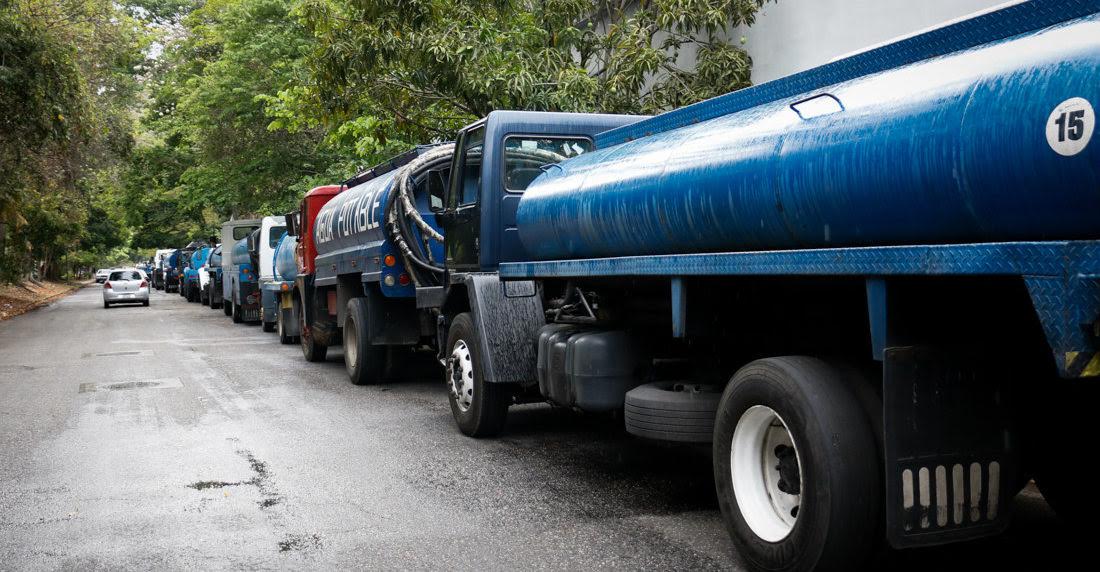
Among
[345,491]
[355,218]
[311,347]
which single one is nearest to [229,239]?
[311,347]

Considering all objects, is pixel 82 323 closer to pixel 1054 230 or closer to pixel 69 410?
pixel 69 410

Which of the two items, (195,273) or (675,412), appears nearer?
(675,412)

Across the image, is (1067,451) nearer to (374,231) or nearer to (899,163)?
(899,163)

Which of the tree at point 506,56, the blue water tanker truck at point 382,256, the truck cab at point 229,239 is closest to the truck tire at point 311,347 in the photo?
the blue water tanker truck at point 382,256

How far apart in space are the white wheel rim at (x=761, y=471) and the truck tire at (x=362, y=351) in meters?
8.06

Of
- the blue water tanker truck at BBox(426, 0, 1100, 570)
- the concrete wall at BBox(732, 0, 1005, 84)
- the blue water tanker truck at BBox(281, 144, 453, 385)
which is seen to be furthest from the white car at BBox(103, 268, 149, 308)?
the blue water tanker truck at BBox(426, 0, 1100, 570)

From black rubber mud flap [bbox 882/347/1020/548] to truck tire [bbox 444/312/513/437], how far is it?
445 cm

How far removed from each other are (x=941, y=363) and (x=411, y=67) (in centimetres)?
1257

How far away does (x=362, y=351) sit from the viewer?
12188 mm

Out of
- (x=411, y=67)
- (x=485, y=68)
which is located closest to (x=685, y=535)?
(x=485, y=68)

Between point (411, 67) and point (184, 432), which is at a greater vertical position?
point (411, 67)

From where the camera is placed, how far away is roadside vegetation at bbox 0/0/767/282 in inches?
573

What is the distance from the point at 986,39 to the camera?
150 inches

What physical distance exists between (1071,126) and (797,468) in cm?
195
